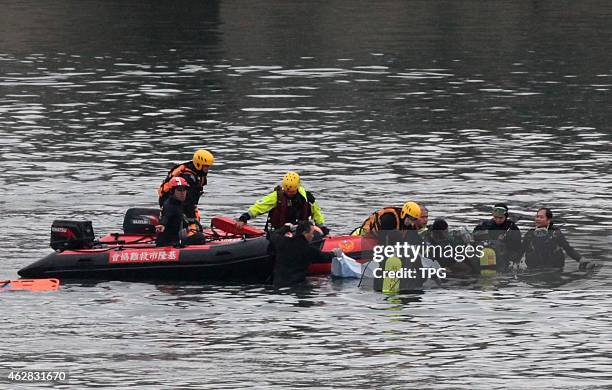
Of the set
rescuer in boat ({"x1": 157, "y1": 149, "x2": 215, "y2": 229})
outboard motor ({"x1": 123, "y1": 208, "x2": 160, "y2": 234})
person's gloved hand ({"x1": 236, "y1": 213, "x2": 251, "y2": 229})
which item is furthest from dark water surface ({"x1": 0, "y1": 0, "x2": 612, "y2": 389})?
rescuer in boat ({"x1": 157, "y1": 149, "x2": 215, "y2": 229})

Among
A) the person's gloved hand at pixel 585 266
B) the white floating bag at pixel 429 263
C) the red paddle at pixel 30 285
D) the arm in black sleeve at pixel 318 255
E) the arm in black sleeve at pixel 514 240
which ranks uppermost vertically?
the arm in black sleeve at pixel 514 240

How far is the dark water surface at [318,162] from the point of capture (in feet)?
80.6

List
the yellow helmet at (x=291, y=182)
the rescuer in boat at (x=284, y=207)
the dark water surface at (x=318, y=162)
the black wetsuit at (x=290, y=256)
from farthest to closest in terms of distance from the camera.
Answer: the rescuer in boat at (x=284, y=207) < the yellow helmet at (x=291, y=182) < the black wetsuit at (x=290, y=256) < the dark water surface at (x=318, y=162)

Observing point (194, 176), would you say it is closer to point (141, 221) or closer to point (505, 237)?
point (141, 221)

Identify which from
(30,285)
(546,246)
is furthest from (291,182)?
(30,285)

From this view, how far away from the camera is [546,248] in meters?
29.7

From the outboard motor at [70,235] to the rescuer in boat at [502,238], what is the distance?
283 inches

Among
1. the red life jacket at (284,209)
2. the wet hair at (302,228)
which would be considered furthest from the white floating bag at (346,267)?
the red life jacket at (284,209)

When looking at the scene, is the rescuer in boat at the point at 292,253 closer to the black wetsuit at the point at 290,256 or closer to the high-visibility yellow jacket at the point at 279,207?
the black wetsuit at the point at 290,256

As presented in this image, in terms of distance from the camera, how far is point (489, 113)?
179 ft

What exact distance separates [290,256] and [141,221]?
3.55 m

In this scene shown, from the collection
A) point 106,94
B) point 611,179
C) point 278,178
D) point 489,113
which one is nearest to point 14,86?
point 106,94

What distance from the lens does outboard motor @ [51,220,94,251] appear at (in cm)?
2977

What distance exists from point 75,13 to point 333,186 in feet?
204
